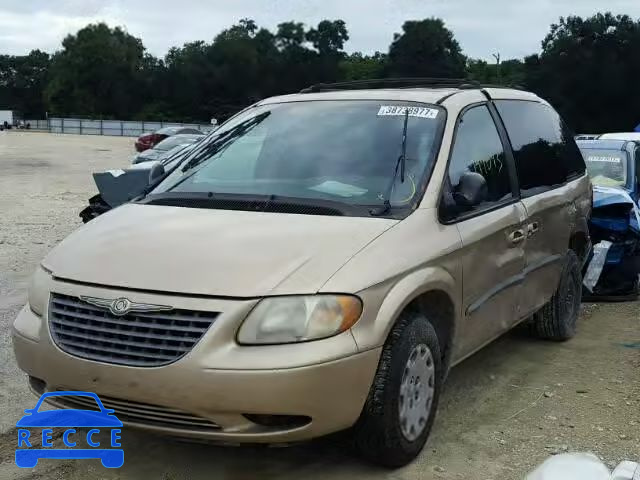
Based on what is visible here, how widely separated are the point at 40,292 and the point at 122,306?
0.58 metres

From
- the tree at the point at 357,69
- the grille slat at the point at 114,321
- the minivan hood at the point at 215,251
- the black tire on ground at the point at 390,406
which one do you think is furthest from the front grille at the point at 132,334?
the tree at the point at 357,69

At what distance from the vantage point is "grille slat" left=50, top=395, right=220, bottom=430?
3117mm

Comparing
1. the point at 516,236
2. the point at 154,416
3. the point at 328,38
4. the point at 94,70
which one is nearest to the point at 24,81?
the point at 94,70

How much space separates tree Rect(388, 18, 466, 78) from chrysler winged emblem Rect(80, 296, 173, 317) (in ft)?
103

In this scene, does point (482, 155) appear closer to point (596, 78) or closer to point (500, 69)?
point (596, 78)

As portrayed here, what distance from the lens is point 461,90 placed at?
4.77 metres

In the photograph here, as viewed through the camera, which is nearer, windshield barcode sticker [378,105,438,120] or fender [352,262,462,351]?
fender [352,262,462,351]

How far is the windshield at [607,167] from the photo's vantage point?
8.42 metres

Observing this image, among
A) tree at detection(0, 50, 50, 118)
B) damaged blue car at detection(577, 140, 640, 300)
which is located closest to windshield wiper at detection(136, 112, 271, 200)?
damaged blue car at detection(577, 140, 640, 300)

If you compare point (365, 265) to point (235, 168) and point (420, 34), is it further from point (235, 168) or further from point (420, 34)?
point (420, 34)

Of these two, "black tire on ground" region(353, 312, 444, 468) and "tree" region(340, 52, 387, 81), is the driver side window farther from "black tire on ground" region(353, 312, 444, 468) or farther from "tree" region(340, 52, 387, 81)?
"tree" region(340, 52, 387, 81)

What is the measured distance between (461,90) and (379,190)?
1.20 meters

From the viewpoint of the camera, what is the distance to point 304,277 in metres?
3.19

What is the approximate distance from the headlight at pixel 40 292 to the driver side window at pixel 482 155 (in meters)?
2.08
